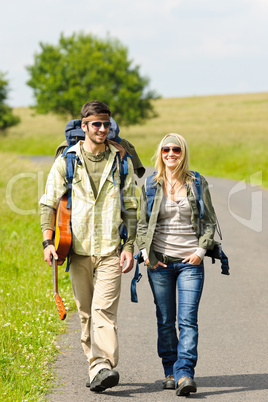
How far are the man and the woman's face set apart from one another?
0.27 m

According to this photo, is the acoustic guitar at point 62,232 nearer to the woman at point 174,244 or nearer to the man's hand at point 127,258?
the man's hand at point 127,258

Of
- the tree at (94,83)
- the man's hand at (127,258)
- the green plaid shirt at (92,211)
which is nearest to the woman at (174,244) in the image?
the man's hand at (127,258)

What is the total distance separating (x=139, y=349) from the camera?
5.45 m

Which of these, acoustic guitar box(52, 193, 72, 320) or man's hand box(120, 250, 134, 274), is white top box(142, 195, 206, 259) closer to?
man's hand box(120, 250, 134, 274)

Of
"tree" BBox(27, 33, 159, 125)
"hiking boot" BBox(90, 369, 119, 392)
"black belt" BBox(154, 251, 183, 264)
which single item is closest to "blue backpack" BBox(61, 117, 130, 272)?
"black belt" BBox(154, 251, 183, 264)

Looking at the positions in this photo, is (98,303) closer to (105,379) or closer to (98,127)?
(105,379)

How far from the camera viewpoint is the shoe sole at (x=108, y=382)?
4.20 meters

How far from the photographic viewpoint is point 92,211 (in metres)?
4.46

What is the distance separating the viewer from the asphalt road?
4449 mm

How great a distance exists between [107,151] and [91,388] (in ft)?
5.18

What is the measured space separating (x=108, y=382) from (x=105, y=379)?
42 millimetres

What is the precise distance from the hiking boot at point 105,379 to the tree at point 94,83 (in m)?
48.0

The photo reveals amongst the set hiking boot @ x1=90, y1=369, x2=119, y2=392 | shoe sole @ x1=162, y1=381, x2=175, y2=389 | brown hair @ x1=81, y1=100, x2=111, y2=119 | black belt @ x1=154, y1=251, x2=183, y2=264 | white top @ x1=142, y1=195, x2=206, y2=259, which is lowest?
shoe sole @ x1=162, y1=381, x2=175, y2=389

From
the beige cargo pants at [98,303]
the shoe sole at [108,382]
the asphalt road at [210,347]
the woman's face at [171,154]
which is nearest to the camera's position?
the shoe sole at [108,382]
